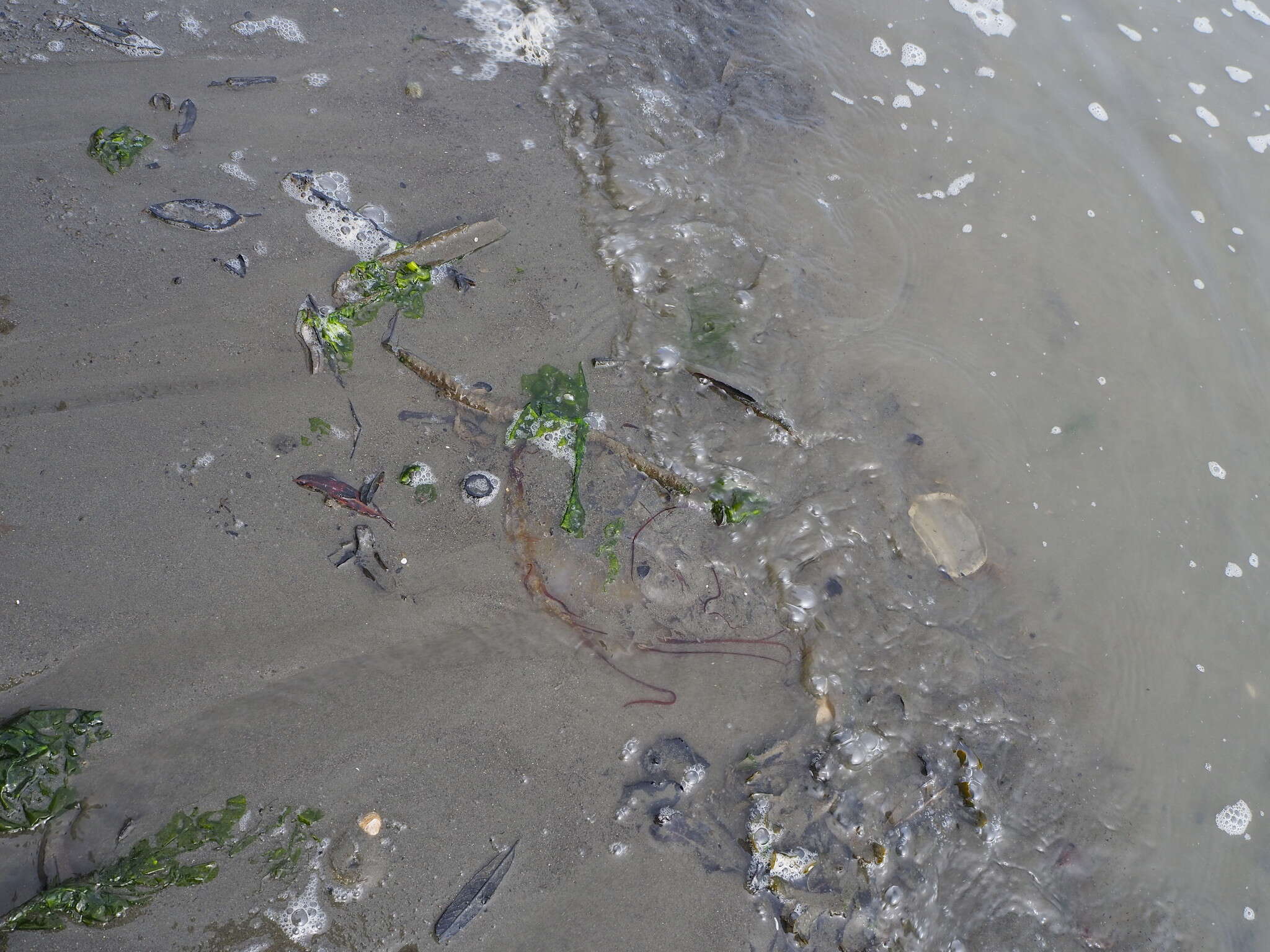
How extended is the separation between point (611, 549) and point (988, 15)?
586cm

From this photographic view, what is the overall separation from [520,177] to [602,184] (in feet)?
1.64

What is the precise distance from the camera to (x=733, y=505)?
367cm

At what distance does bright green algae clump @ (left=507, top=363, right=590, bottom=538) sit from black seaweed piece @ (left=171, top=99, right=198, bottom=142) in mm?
2320

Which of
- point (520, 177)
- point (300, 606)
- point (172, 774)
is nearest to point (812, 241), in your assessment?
point (520, 177)

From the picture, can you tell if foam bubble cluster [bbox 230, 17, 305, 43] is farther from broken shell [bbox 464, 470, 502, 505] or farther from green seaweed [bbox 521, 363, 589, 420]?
broken shell [bbox 464, 470, 502, 505]

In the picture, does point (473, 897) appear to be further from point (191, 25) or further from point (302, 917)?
point (191, 25)

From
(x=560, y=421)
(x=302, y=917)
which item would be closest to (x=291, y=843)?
(x=302, y=917)

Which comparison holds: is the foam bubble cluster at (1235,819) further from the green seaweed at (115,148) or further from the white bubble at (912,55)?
the green seaweed at (115,148)

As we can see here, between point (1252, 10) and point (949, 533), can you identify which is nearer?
point (949, 533)

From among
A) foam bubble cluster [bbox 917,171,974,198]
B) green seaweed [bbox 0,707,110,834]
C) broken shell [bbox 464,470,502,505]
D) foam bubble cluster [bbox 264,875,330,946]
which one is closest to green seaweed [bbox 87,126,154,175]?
broken shell [bbox 464,470,502,505]

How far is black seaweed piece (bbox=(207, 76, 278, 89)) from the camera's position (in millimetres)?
4324

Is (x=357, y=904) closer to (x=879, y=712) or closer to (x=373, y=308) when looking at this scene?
(x=879, y=712)

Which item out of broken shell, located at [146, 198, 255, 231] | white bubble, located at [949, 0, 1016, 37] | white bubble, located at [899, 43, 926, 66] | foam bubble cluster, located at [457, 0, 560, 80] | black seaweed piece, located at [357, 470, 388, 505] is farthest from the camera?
white bubble, located at [949, 0, 1016, 37]

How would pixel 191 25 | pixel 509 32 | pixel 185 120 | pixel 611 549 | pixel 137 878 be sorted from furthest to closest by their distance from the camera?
pixel 509 32, pixel 191 25, pixel 185 120, pixel 611 549, pixel 137 878
